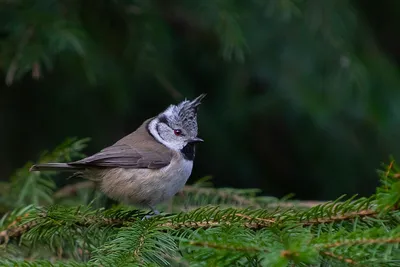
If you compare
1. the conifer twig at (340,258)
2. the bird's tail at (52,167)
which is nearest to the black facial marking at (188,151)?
the bird's tail at (52,167)

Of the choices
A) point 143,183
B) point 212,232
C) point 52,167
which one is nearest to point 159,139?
point 143,183

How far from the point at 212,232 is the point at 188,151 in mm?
1479

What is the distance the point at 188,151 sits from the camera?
3.07 metres

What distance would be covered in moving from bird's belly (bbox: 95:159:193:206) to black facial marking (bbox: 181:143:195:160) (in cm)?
15

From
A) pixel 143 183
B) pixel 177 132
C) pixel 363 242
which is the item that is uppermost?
pixel 363 242

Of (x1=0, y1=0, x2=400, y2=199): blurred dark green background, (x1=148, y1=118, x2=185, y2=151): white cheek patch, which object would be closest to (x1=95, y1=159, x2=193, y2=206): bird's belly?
(x1=148, y1=118, x2=185, y2=151): white cheek patch

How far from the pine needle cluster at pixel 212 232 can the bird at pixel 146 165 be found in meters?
0.12

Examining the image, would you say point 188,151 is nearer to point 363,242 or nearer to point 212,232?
point 212,232

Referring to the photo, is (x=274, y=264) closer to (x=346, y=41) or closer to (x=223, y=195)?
(x=223, y=195)

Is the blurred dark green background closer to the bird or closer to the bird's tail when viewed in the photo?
the bird

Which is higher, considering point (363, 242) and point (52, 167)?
point (363, 242)

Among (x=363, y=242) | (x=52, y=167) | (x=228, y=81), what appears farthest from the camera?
(x=228, y=81)

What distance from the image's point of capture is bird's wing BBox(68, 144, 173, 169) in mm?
2748

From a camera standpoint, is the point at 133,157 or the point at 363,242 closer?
the point at 363,242
